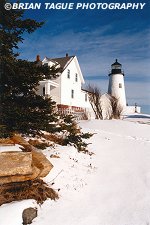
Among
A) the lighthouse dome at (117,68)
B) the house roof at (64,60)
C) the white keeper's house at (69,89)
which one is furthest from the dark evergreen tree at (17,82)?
the lighthouse dome at (117,68)

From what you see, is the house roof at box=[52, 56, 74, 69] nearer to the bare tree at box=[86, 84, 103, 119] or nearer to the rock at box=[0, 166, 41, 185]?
the bare tree at box=[86, 84, 103, 119]

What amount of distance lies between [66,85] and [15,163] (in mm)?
26165

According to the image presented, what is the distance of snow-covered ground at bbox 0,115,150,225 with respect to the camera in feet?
19.7

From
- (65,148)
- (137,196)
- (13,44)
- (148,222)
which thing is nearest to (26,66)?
(13,44)

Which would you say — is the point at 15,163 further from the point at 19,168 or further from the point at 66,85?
the point at 66,85

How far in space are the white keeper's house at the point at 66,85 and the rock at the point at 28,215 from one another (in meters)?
23.0

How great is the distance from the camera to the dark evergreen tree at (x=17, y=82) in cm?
836

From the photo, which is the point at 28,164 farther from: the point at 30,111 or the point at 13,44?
the point at 13,44

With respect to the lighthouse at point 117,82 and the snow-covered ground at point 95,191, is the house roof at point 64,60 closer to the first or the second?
the lighthouse at point 117,82

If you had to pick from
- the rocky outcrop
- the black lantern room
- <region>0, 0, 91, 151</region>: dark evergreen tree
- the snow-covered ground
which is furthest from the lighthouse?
the rocky outcrop

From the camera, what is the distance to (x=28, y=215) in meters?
5.80

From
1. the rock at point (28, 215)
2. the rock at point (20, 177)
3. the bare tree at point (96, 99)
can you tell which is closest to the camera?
the rock at point (28, 215)

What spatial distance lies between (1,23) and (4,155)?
4671mm

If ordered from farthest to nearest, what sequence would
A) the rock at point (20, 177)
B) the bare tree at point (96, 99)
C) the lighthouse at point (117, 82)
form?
the lighthouse at point (117, 82) → the bare tree at point (96, 99) → the rock at point (20, 177)
